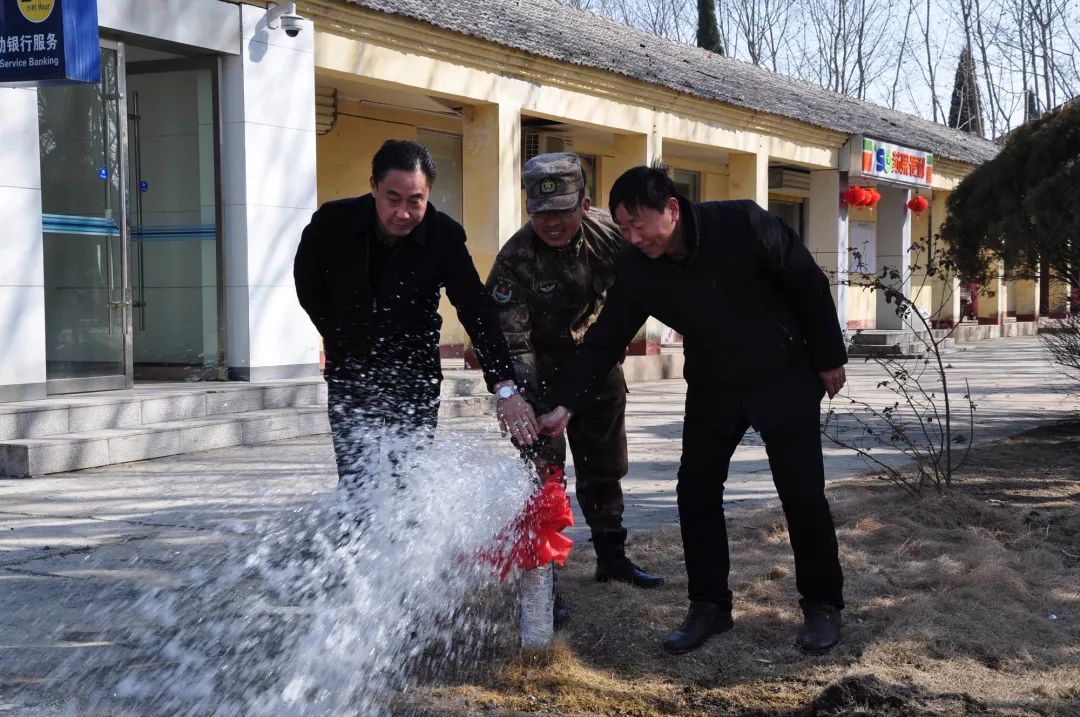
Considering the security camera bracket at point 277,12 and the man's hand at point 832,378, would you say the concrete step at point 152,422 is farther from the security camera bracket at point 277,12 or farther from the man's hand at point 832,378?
the man's hand at point 832,378

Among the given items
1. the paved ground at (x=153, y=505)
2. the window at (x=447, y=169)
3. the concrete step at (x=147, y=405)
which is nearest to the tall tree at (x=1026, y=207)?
the paved ground at (x=153, y=505)

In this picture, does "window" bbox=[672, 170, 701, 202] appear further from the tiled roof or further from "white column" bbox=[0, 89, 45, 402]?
"white column" bbox=[0, 89, 45, 402]

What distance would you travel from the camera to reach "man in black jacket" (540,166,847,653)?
412 cm

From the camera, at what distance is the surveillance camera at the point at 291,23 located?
1123 cm

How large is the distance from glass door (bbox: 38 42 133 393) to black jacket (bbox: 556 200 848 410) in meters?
7.05

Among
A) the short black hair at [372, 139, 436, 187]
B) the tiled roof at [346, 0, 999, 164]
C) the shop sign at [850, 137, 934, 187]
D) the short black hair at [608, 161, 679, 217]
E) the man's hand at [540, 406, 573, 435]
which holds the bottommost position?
the man's hand at [540, 406, 573, 435]

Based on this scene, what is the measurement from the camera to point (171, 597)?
4.90 meters

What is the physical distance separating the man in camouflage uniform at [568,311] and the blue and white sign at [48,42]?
4838mm

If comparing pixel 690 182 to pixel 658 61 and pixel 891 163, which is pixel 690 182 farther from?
pixel 891 163

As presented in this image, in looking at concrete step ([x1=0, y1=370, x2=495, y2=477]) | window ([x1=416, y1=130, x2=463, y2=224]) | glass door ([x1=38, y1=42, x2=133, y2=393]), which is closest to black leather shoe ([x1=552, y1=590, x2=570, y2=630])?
concrete step ([x1=0, y1=370, x2=495, y2=477])

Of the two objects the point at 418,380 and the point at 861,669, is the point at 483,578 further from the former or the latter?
the point at 861,669

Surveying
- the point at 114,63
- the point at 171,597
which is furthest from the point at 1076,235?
the point at 114,63

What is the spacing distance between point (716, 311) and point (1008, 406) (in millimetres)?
9826

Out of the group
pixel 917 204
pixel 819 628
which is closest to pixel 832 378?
pixel 819 628
